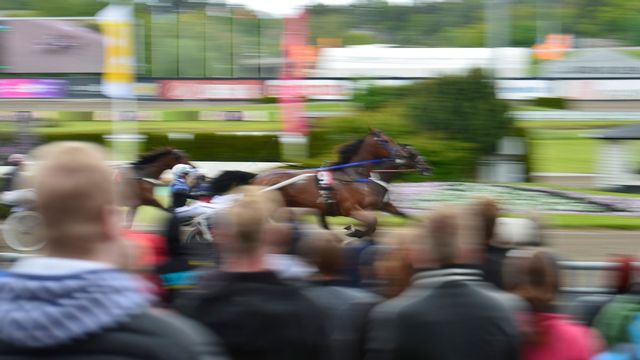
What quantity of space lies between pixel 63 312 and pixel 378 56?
47.9 meters

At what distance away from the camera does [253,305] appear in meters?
3.12

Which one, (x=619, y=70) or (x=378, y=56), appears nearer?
(x=619, y=70)

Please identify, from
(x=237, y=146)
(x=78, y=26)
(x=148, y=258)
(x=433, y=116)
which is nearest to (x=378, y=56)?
(x=78, y=26)

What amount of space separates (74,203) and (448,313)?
1.33 m

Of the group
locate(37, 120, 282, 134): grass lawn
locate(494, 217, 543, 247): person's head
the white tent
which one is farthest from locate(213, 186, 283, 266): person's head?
the white tent

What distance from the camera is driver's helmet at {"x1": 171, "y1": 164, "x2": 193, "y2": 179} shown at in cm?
1143

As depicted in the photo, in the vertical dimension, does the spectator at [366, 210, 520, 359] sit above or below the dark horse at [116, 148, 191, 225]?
above

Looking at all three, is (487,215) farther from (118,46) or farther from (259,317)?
(118,46)

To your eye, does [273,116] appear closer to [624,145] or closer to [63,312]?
[624,145]

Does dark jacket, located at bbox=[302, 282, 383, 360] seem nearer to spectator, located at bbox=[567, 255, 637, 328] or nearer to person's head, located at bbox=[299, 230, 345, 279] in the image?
person's head, located at bbox=[299, 230, 345, 279]

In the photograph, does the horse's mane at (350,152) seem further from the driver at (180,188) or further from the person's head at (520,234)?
the person's head at (520,234)

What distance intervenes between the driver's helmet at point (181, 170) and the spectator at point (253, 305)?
8.30 meters

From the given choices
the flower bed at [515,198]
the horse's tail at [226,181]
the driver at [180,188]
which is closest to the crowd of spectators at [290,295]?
the driver at [180,188]

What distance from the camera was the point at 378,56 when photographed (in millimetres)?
49406
